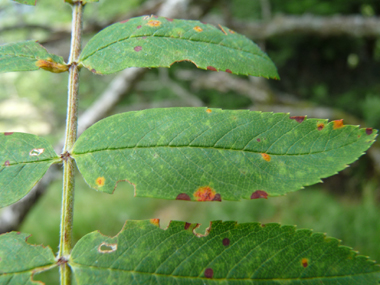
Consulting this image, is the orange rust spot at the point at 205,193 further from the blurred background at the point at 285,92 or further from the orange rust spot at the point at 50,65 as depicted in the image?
the blurred background at the point at 285,92

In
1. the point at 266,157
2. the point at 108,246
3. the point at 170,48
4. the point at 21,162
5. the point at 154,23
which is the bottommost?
the point at 108,246

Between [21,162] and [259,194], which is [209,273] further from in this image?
[21,162]

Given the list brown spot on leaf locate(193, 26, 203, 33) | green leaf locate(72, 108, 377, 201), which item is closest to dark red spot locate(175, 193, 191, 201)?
green leaf locate(72, 108, 377, 201)

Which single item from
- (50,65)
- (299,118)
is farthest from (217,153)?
(50,65)

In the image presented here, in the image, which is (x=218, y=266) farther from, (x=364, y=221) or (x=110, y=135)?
(x=364, y=221)

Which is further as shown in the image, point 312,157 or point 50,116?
point 50,116

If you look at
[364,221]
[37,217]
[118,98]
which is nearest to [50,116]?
[37,217]

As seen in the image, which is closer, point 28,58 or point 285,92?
point 28,58

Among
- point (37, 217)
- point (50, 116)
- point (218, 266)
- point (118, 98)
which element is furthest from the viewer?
point (50, 116)
